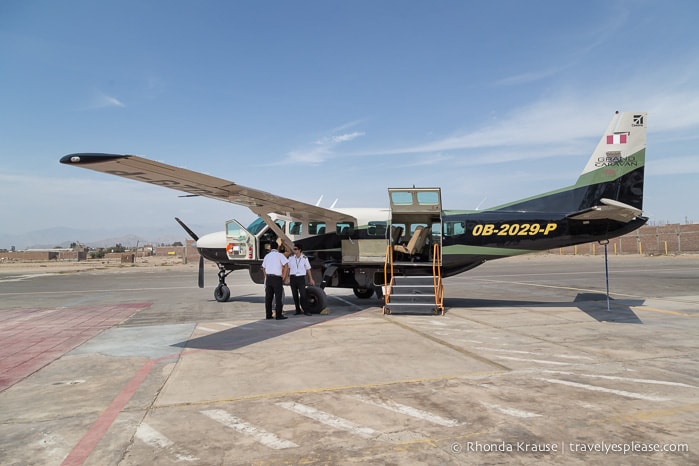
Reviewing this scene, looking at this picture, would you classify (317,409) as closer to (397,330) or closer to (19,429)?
(19,429)

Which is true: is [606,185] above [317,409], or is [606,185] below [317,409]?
above

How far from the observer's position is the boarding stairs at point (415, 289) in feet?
36.1

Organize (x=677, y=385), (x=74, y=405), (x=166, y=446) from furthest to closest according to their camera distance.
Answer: (x=677, y=385) < (x=74, y=405) < (x=166, y=446)

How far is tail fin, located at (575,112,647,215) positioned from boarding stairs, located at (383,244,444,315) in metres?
4.68

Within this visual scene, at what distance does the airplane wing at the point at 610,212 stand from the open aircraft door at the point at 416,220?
11.8 ft

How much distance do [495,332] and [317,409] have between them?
5235mm

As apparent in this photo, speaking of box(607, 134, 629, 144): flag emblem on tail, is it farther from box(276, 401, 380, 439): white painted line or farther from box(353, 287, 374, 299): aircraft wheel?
box(276, 401, 380, 439): white painted line

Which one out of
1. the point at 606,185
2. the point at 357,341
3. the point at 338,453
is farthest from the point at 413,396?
the point at 606,185

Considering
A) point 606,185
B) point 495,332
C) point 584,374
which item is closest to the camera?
point 584,374

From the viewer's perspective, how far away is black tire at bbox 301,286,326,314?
11.5 metres

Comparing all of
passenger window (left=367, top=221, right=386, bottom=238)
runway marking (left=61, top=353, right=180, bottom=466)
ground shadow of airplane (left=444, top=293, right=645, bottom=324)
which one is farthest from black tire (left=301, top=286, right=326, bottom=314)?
runway marking (left=61, top=353, right=180, bottom=466)

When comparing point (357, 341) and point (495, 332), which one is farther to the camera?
point (495, 332)

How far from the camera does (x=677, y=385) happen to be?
5090 mm

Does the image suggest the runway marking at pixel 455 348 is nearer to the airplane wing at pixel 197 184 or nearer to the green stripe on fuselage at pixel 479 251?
the green stripe on fuselage at pixel 479 251
